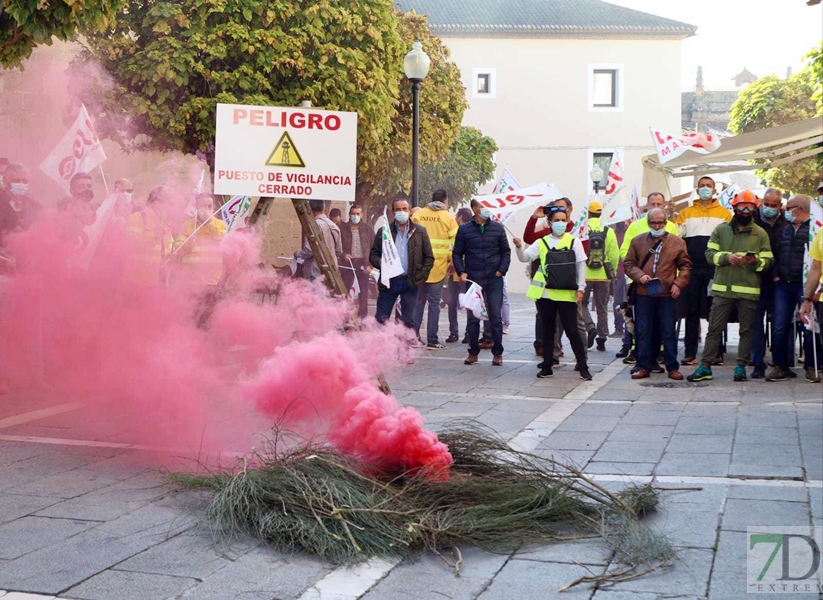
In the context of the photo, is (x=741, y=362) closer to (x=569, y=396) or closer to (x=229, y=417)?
(x=569, y=396)

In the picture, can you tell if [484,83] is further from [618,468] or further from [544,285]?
[618,468]

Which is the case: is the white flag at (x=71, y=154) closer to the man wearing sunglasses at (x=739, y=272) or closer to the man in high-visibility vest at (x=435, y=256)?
the man in high-visibility vest at (x=435, y=256)

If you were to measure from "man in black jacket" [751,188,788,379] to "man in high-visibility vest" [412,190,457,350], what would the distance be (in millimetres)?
4099

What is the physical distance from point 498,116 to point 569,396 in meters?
32.7

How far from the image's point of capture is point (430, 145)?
68.6 feet

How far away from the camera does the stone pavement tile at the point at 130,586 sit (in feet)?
14.2

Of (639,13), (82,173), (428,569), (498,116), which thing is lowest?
(428,569)

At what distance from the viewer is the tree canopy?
1402 centimetres

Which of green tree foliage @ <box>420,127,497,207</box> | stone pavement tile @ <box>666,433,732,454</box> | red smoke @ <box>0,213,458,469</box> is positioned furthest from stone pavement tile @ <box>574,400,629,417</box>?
green tree foliage @ <box>420,127,497,207</box>

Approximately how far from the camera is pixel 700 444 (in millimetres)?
7465

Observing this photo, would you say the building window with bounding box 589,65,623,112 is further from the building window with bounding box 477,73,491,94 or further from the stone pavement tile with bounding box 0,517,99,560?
the stone pavement tile with bounding box 0,517,99,560

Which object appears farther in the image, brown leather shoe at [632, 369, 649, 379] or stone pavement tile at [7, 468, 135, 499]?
brown leather shoe at [632, 369, 649, 379]

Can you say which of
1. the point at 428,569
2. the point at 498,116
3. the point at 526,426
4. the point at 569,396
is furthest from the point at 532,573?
the point at 498,116

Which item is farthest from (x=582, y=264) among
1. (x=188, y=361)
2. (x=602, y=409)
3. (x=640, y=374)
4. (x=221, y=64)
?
(x=221, y=64)
